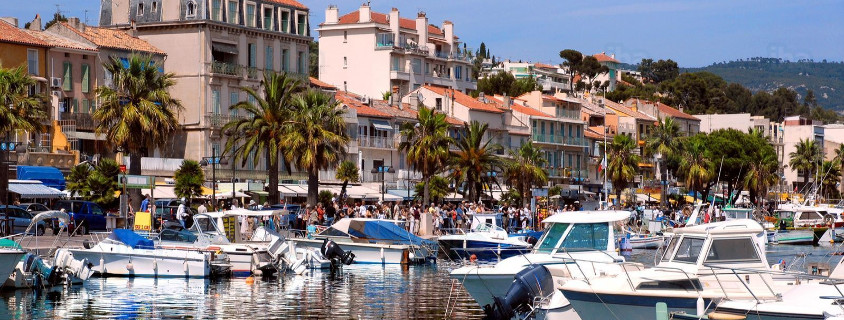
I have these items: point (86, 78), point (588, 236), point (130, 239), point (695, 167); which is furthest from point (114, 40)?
point (695, 167)

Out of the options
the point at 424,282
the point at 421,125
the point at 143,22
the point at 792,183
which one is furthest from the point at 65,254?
the point at 792,183

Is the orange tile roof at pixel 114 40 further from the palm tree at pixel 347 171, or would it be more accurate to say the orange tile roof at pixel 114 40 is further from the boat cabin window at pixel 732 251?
the boat cabin window at pixel 732 251

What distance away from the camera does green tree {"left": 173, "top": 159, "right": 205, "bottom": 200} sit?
216 ft

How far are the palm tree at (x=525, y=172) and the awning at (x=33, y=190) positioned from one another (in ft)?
117

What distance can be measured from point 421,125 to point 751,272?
51.8 m

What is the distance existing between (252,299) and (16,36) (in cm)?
4027

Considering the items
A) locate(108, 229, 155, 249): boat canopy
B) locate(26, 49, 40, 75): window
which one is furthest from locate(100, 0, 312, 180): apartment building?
locate(108, 229, 155, 249): boat canopy

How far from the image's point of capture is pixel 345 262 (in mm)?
45656

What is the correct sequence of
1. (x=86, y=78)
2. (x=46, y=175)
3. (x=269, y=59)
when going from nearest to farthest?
(x=46, y=175) → (x=86, y=78) → (x=269, y=59)

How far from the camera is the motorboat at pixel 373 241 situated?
47312 mm

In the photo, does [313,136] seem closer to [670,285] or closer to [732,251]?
[732,251]

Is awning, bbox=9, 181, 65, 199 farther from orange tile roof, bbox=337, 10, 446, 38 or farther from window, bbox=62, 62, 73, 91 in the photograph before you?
orange tile roof, bbox=337, 10, 446, 38

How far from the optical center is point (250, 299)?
34.5 m

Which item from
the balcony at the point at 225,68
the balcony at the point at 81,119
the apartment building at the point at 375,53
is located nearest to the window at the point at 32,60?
the balcony at the point at 81,119
